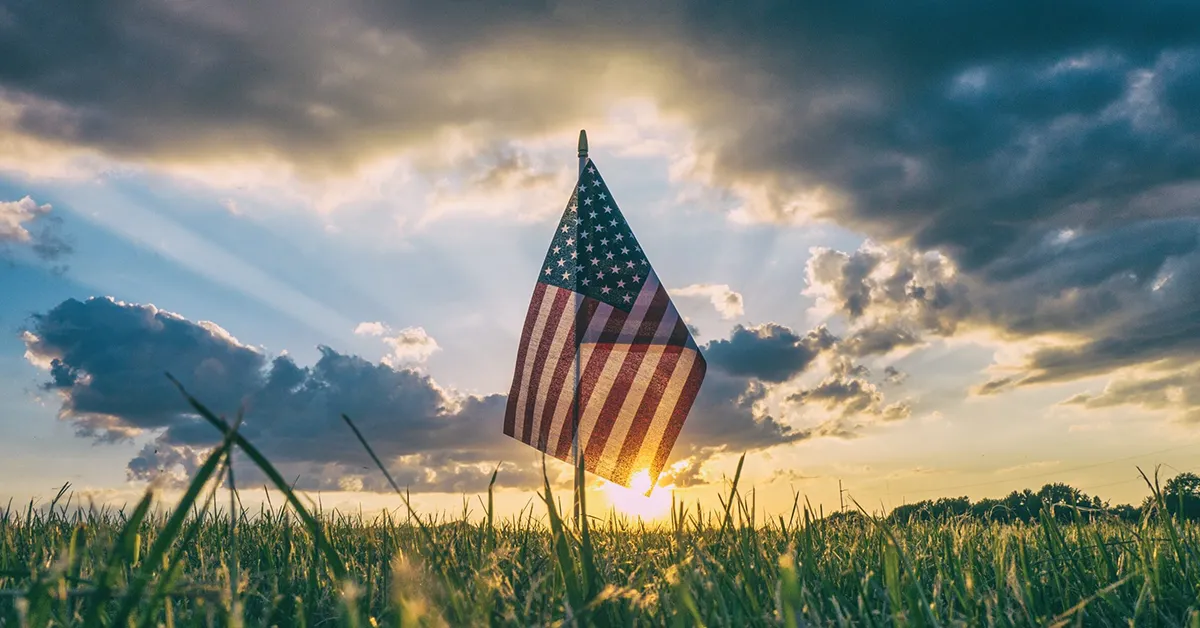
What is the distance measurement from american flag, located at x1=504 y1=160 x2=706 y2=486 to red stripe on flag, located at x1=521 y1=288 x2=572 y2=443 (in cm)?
1

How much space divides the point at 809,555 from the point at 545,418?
7.20m

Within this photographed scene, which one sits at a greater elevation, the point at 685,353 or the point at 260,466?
the point at 685,353

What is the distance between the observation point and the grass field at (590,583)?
5.56ft

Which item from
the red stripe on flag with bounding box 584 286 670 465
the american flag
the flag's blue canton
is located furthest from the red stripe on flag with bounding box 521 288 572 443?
the red stripe on flag with bounding box 584 286 670 465

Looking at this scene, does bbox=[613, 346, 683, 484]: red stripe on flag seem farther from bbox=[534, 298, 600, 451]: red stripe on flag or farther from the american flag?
bbox=[534, 298, 600, 451]: red stripe on flag

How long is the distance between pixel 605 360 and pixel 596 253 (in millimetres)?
1284

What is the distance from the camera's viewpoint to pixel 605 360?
1027 cm

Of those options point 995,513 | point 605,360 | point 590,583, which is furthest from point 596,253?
point 590,583

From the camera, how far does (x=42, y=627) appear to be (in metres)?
1.87

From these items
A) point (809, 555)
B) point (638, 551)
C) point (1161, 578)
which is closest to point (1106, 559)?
point (1161, 578)

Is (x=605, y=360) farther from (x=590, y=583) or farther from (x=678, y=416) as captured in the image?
(x=590, y=583)

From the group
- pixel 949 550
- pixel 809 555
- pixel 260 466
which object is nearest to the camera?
pixel 260 466

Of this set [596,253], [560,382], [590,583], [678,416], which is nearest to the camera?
[590,583]

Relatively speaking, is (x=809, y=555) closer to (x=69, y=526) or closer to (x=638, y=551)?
(x=638, y=551)
